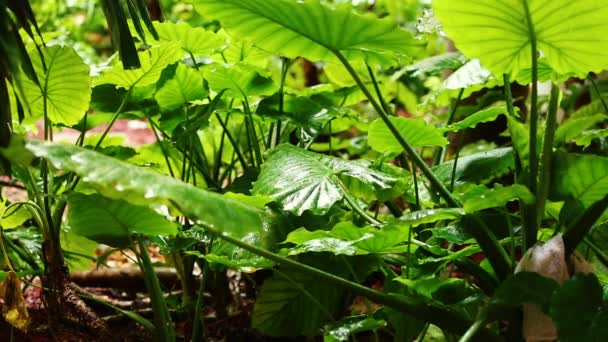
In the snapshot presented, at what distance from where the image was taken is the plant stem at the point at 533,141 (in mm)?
940

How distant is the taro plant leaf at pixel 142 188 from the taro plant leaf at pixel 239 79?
Answer: 0.67 meters

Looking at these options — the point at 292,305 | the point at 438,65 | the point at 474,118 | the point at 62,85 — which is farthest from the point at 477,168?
the point at 62,85

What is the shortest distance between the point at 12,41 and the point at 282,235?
0.56 metres

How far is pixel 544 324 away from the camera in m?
0.94

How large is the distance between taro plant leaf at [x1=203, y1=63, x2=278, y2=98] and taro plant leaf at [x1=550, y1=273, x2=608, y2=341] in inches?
32.0

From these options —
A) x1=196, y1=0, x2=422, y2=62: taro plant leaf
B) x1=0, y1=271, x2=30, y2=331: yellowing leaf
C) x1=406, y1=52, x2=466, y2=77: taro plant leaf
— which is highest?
x1=196, y1=0, x2=422, y2=62: taro plant leaf

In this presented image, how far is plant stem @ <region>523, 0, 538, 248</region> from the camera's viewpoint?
0.94 m

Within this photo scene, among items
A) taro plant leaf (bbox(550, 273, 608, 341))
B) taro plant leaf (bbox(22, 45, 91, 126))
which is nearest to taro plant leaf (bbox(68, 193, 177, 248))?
taro plant leaf (bbox(22, 45, 91, 126))

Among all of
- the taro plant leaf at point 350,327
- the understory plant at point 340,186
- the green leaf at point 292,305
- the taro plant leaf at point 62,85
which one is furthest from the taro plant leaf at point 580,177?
the taro plant leaf at point 62,85

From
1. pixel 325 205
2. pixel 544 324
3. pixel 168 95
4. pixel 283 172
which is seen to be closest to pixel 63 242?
pixel 168 95

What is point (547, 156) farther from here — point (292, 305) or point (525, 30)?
point (292, 305)

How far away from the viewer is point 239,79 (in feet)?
4.68

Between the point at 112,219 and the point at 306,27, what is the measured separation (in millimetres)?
472

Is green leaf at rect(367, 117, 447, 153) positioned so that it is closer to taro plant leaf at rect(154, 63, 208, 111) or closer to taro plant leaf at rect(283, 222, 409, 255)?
taro plant leaf at rect(283, 222, 409, 255)
